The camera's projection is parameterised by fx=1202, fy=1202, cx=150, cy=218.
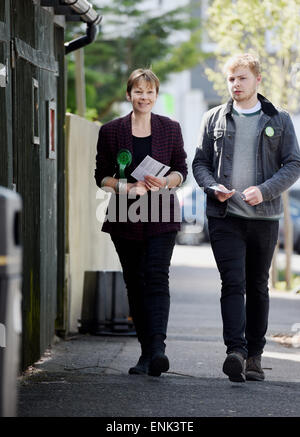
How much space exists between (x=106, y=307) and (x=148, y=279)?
8.04ft

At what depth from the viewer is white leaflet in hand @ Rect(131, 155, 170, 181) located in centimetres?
746

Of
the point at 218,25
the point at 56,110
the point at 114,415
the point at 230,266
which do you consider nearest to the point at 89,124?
the point at 56,110

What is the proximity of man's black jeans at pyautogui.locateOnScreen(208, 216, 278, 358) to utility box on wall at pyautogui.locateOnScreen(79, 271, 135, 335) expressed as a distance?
7.95 feet

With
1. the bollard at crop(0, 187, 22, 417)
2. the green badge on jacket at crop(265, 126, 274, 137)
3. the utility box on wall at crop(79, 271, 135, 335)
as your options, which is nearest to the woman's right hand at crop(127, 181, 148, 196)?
the green badge on jacket at crop(265, 126, 274, 137)

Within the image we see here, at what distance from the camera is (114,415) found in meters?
6.08

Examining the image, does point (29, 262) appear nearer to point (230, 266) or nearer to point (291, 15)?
point (230, 266)

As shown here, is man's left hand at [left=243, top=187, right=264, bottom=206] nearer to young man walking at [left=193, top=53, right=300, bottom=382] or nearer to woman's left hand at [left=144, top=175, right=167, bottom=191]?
young man walking at [left=193, top=53, right=300, bottom=382]

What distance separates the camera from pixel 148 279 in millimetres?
7523

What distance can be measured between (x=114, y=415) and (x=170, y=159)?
2.11 meters

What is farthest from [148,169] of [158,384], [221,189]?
[158,384]

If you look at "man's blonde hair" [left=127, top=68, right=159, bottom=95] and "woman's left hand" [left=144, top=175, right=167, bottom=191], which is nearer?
"woman's left hand" [left=144, top=175, right=167, bottom=191]

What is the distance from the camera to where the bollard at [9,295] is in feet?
12.7

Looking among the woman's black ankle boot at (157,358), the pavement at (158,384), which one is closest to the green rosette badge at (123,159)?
the woman's black ankle boot at (157,358)

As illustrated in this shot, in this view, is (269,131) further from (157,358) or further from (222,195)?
(157,358)
